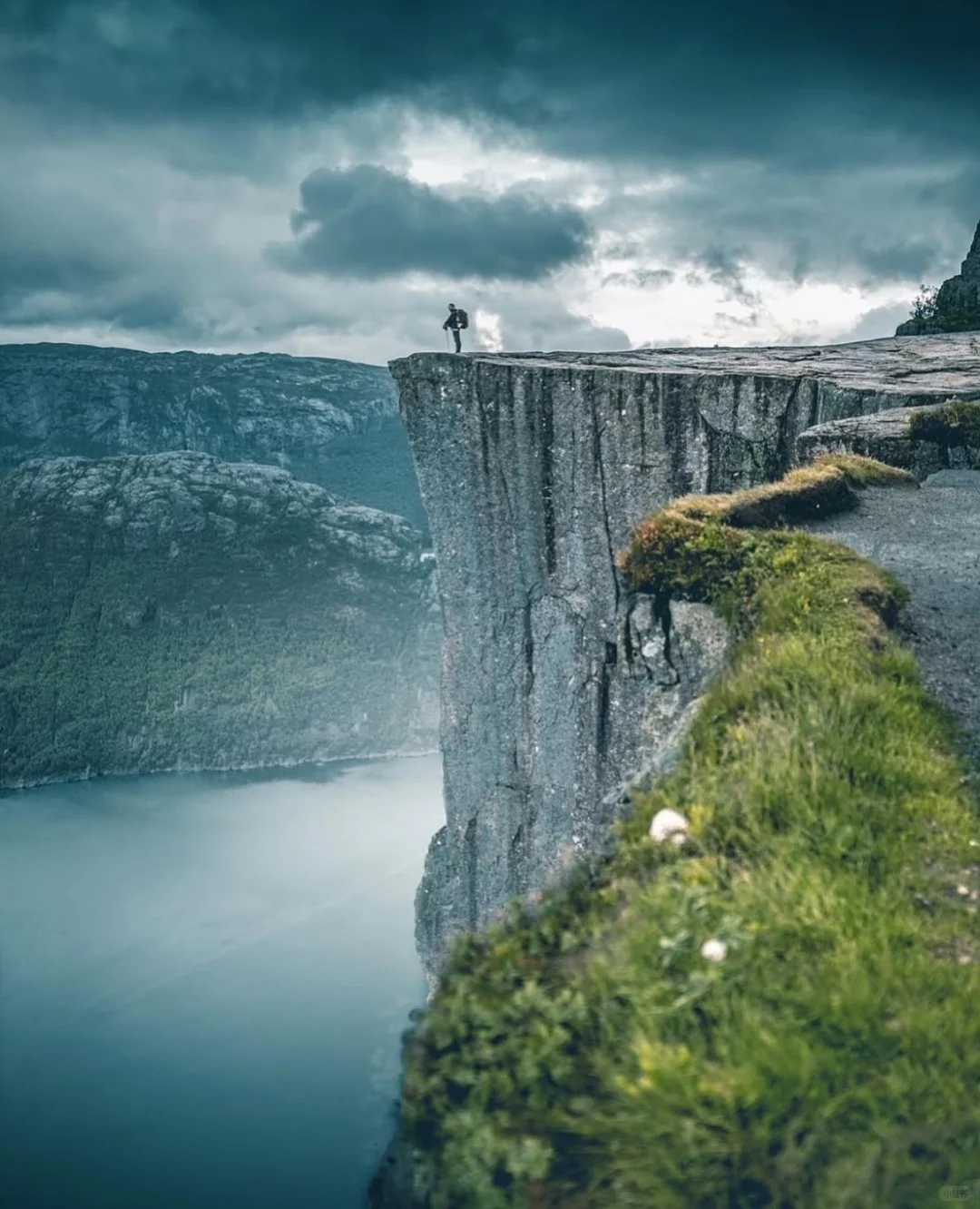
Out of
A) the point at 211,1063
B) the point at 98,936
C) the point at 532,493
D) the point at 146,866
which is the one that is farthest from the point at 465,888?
the point at 146,866

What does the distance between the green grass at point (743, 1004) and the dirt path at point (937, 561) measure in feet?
5.13

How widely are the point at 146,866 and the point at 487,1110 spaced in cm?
15015

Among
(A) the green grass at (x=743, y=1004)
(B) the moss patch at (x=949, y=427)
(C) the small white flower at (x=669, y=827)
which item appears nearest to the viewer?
(A) the green grass at (x=743, y=1004)

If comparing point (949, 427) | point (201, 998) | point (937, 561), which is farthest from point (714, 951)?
point (201, 998)

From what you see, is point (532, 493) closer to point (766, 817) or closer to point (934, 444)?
point (934, 444)

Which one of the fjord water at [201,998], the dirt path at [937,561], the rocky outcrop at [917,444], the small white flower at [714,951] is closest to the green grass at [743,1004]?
the small white flower at [714,951]

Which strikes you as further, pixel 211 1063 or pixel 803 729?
pixel 211 1063

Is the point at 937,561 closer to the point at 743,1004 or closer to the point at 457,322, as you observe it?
the point at 743,1004

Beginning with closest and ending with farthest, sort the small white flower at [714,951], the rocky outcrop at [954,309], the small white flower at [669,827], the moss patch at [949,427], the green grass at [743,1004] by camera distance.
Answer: the green grass at [743,1004] → the small white flower at [714,951] → the small white flower at [669,827] → the moss patch at [949,427] → the rocky outcrop at [954,309]

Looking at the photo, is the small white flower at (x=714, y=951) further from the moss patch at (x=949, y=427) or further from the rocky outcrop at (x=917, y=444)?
the moss patch at (x=949, y=427)

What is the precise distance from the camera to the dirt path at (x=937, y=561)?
26.2ft

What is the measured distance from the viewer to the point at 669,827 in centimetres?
559

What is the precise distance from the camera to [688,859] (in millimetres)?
5277

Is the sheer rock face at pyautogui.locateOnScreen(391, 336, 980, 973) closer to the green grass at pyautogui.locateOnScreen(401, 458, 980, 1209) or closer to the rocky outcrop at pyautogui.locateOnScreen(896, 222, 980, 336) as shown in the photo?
the rocky outcrop at pyautogui.locateOnScreen(896, 222, 980, 336)
